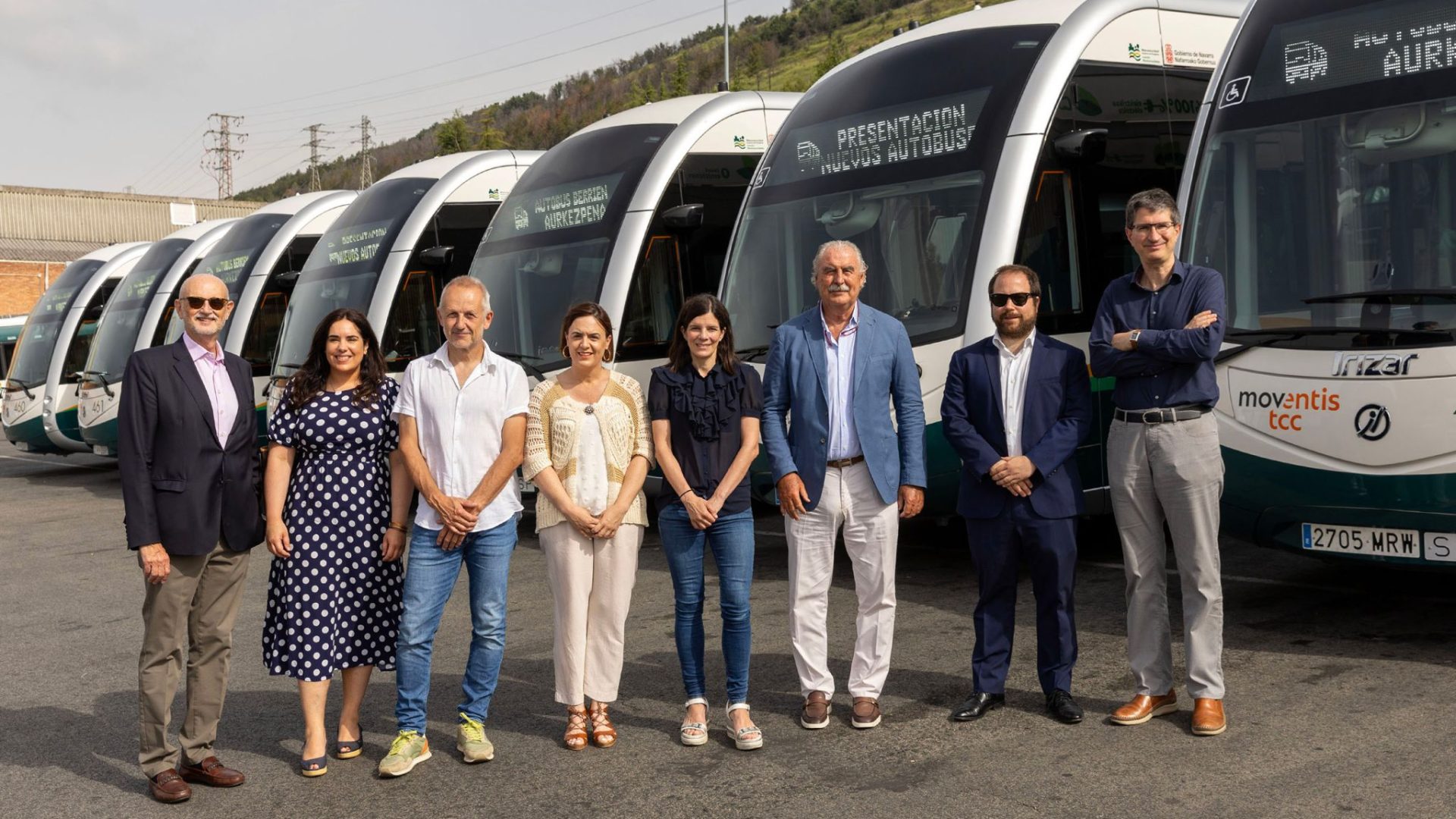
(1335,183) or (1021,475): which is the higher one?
(1335,183)

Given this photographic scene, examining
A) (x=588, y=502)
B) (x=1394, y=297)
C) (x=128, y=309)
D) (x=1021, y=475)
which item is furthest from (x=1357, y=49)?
(x=128, y=309)

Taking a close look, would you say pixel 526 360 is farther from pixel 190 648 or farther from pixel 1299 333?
pixel 1299 333

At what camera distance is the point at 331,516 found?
16.9 feet

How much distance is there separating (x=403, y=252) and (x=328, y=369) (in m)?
8.13

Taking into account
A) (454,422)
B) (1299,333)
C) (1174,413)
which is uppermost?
(1299,333)

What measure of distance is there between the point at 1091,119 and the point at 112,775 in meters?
5.96

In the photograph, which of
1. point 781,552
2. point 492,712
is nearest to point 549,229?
point 781,552

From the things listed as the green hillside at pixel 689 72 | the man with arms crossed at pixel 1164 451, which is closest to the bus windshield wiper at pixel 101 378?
the man with arms crossed at pixel 1164 451

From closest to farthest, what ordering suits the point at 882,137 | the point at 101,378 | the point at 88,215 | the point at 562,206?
the point at 882,137 < the point at 562,206 < the point at 101,378 < the point at 88,215

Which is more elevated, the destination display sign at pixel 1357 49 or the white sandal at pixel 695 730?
the destination display sign at pixel 1357 49

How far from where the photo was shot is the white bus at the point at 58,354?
18906 mm

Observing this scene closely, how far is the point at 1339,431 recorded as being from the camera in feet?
19.9

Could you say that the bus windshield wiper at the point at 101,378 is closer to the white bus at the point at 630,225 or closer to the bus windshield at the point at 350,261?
the bus windshield at the point at 350,261

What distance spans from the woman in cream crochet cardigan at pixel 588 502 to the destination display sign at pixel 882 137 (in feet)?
11.5
